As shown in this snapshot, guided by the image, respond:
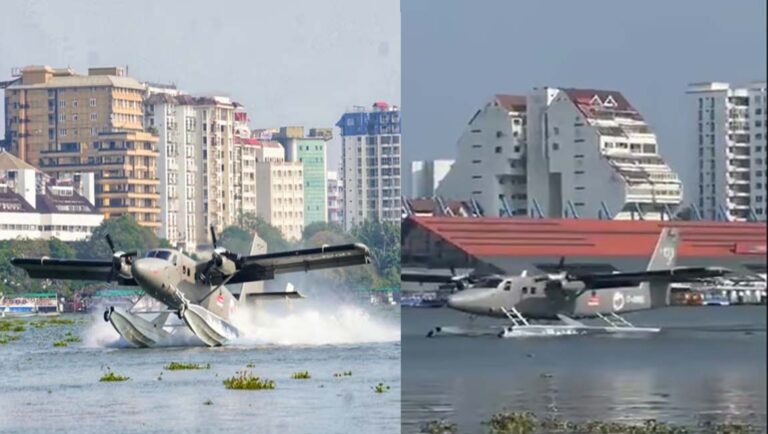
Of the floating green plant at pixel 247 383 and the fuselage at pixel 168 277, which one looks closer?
the floating green plant at pixel 247 383

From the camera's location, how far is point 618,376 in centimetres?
1318

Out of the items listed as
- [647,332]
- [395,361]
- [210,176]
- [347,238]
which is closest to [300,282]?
[347,238]

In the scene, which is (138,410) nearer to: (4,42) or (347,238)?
(347,238)

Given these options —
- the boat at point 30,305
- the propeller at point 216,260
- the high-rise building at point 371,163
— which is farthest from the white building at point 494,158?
the boat at point 30,305

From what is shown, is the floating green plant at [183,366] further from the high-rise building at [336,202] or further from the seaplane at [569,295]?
the high-rise building at [336,202]

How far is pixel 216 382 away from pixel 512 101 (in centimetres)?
1375

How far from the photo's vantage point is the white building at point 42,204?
46.1m

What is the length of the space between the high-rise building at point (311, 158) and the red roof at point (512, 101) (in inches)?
1274

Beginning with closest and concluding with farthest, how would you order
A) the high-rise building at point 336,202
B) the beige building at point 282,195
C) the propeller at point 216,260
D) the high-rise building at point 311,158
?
the propeller at point 216,260 → the high-rise building at point 311,158 → the high-rise building at point 336,202 → the beige building at point 282,195

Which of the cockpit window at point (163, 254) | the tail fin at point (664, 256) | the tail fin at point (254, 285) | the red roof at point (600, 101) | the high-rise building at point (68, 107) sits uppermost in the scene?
the high-rise building at point (68, 107)

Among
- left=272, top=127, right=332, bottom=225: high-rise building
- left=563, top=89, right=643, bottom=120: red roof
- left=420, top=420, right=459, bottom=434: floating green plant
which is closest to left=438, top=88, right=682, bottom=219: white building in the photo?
left=563, top=89, right=643, bottom=120: red roof

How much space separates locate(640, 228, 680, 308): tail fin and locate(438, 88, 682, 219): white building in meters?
0.16

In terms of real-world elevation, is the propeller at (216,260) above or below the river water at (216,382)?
above

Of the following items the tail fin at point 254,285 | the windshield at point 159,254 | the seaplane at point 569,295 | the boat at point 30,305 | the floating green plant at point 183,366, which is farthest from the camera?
the boat at point 30,305
